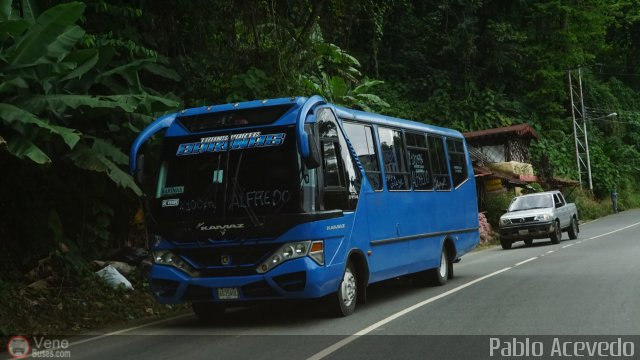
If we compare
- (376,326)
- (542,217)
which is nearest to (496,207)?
(542,217)

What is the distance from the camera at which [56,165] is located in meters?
12.3

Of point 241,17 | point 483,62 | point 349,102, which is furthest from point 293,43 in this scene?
point 483,62

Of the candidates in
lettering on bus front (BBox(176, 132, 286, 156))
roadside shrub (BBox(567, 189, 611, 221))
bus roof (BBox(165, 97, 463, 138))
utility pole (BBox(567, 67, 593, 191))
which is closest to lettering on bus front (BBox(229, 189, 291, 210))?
lettering on bus front (BBox(176, 132, 286, 156))

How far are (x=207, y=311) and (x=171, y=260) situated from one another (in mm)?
1206

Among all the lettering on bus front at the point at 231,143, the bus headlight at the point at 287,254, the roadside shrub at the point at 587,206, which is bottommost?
the roadside shrub at the point at 587,206

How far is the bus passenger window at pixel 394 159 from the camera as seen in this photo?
1191 centimetres

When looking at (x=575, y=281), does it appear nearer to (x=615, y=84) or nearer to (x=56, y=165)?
(x=56, y=165)

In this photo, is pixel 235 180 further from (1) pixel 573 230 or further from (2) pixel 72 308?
(1) pixel 573 230

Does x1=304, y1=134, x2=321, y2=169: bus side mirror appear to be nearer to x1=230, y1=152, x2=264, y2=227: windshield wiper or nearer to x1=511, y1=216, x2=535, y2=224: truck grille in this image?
x1=230, y1=152, x2=264, y2=227: windshield wiper

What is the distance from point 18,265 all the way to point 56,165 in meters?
1.86

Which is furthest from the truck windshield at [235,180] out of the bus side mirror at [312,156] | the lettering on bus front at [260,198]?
the bus side mirror at [312,156]

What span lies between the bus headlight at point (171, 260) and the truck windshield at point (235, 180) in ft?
1.34

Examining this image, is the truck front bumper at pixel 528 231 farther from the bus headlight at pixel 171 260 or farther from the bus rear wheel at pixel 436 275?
the bus headlight at pixel 171 260

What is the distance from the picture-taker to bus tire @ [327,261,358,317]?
981 centimetres
